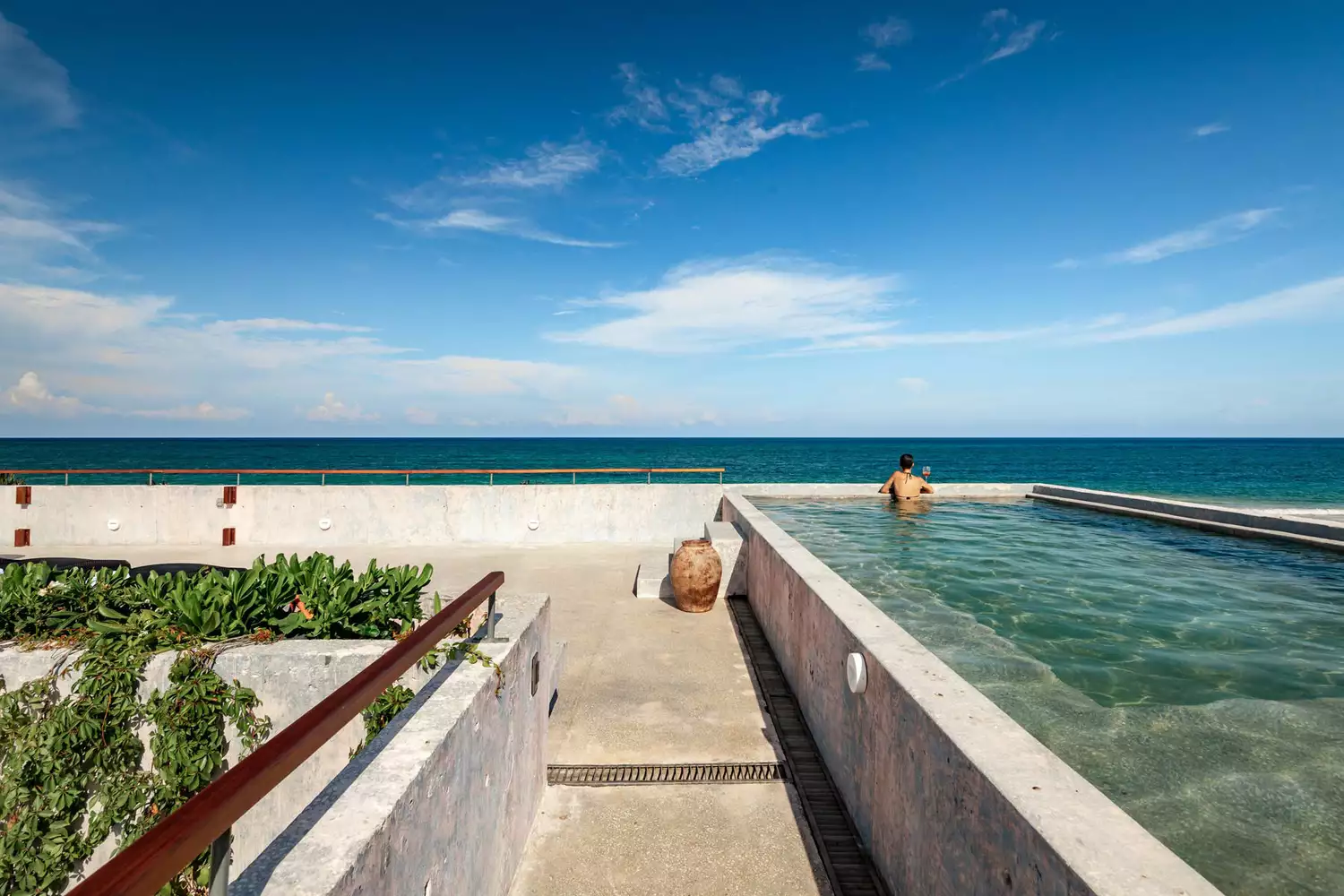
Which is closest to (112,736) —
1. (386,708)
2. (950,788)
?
(386,708)

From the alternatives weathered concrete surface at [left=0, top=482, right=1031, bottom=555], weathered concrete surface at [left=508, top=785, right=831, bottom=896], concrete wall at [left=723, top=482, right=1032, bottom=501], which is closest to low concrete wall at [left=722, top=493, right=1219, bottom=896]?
weathered concrete surface at [left=508, top=785, right=831, bottom=896]

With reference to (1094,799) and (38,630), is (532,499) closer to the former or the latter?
(38,630)

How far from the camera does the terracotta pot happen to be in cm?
808

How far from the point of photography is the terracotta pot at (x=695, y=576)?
808 cm

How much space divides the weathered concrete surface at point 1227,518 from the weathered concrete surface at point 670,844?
30.8 feet

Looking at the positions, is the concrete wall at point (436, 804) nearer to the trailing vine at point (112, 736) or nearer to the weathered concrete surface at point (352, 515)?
the trailing vine at point (112, 736)

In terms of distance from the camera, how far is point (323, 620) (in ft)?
12.1

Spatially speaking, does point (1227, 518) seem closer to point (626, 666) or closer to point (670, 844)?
point (626, 666)

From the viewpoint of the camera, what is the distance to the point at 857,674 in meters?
3.52

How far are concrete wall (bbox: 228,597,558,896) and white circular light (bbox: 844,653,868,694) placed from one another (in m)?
1.85

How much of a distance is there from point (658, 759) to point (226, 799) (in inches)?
140

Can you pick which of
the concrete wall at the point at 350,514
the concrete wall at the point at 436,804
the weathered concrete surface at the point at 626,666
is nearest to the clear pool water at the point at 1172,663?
the weathered concrete surface at the point at 626,666

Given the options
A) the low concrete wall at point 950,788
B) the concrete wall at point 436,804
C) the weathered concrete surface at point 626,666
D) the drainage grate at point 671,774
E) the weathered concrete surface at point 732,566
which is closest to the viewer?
the concrete wall at point 436,804

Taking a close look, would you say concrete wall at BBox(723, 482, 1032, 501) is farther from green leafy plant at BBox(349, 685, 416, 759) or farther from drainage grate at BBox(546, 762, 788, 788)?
green leafy plant at BBox(349, 685, 416, 759)
